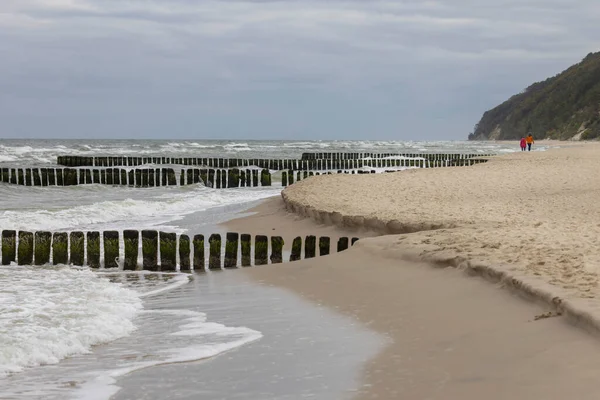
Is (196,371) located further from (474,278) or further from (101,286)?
(101,286)

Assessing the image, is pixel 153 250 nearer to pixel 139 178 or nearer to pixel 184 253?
pixel 184 253

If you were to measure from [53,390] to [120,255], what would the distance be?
21.4 feet

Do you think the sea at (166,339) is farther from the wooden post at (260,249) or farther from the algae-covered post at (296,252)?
the algae-covered post at (296,252)

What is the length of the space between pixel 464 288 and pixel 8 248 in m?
6.45

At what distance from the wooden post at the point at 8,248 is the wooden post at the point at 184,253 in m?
2.30

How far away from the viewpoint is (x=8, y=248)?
415 inches

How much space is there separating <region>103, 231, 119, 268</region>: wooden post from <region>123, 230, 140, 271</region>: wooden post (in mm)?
262

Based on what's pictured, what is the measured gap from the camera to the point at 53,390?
5.05 m

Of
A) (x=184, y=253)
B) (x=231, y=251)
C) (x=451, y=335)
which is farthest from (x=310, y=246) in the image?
(x=451, y=335)

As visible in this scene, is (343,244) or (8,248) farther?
(8,248)

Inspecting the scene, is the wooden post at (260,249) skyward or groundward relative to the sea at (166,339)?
skyward

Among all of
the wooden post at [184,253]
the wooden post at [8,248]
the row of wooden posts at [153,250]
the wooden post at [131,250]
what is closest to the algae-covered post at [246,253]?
the row of wooden posts at [153,250]

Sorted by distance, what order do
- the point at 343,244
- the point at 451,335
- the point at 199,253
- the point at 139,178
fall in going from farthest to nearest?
the point at 139,178
the point at 199,253
the point at 343,244
the point at 451,335

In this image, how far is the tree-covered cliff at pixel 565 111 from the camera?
3487 inches
